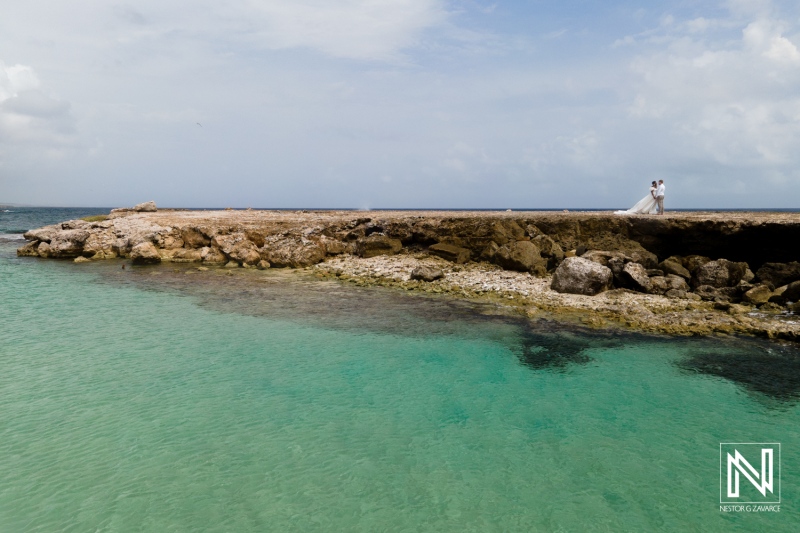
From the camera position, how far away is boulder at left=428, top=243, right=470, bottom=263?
70.0 ft

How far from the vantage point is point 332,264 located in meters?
23.1

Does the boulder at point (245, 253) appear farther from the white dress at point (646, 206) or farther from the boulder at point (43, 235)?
the white dress at point (646, 206)

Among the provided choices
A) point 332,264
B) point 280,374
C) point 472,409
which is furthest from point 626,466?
point 332,264

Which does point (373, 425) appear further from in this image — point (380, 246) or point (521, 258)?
point (380, 246)

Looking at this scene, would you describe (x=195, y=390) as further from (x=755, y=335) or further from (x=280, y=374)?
(x=755, y=335)

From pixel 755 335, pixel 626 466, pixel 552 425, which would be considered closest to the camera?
pixel 626 466

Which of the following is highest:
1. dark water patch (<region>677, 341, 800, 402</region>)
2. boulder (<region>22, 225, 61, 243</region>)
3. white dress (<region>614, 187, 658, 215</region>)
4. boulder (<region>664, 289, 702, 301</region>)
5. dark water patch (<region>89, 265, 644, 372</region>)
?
white dress (<region>614, 187, 658, 215</region>)

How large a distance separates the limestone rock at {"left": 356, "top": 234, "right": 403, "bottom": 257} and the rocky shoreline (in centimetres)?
6

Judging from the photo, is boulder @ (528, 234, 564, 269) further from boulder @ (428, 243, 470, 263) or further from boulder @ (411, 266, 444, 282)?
boulder @ (411, 266, 444, 282)

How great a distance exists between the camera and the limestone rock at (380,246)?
76.7 feet

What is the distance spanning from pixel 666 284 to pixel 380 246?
42.4ft

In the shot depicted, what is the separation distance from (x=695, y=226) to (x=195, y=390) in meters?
19.0

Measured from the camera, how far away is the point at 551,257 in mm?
19891

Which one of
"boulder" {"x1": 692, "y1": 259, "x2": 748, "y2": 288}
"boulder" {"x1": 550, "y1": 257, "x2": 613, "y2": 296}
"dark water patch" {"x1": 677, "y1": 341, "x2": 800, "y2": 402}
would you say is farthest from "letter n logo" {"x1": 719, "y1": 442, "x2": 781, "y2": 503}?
"boulder" {"x1": 692, "y1": 259, "x2": 748, "y2": 288}
